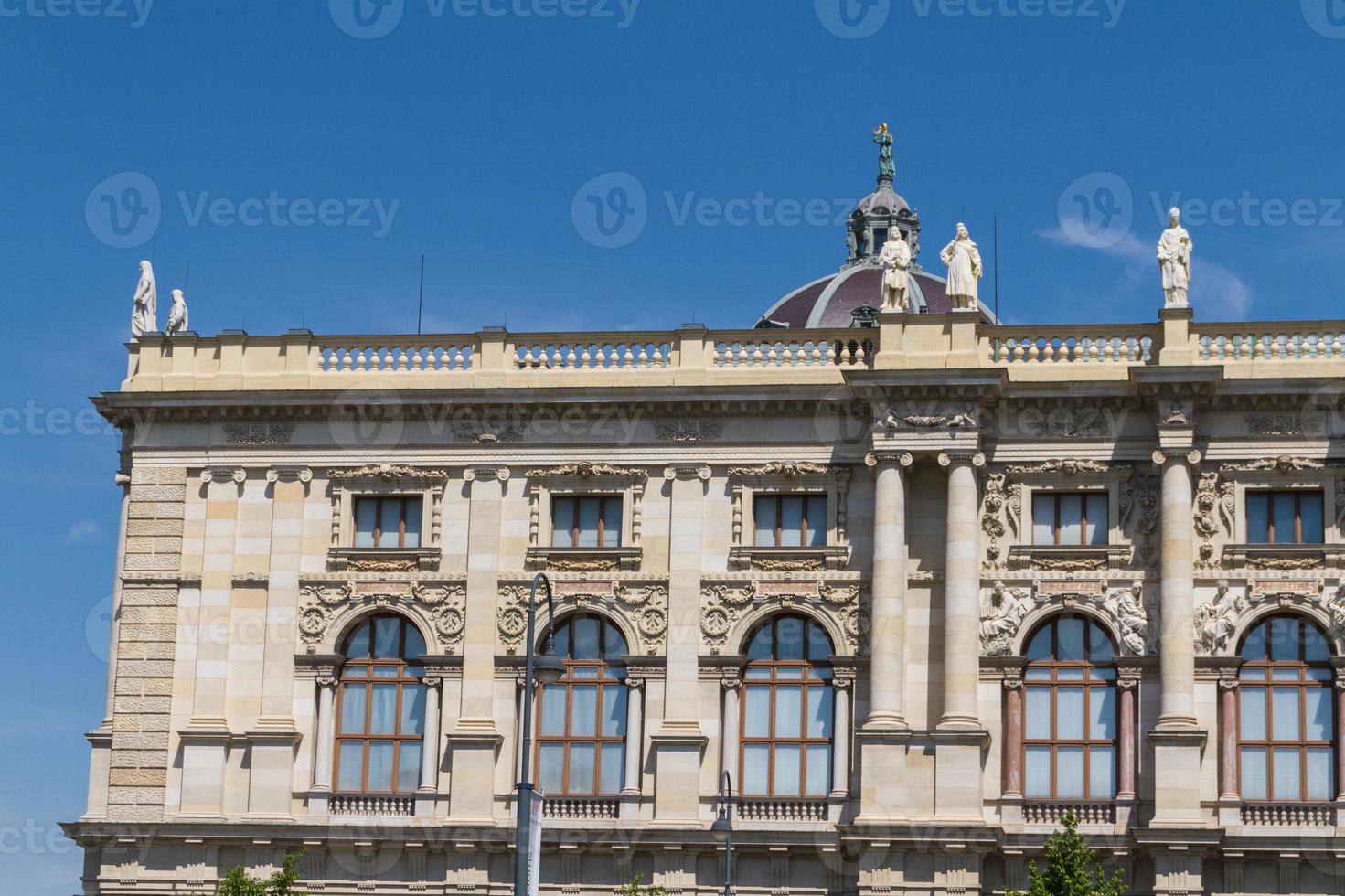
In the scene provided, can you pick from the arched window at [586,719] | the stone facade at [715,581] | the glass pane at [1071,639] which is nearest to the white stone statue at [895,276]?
the stone facade at [715,581]

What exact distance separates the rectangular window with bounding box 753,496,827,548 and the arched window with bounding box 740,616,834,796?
4.95 ft

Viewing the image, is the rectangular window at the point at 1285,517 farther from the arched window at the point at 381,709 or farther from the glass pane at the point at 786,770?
the arched window at the point at 381,709

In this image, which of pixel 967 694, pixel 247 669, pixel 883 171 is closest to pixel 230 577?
pixel 247 669

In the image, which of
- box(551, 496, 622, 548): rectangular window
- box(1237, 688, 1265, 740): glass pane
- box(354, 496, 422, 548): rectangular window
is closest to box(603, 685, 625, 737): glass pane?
box(551, 496, 622, 548): rectangular window

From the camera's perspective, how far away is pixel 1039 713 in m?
47.9

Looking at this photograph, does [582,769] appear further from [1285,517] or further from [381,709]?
[1285,517]

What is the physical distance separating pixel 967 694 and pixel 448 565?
10139 mm

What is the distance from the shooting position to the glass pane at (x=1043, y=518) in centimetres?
4866

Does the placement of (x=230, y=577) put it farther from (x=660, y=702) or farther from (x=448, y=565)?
(x=660, y=702)

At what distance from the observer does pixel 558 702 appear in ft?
162

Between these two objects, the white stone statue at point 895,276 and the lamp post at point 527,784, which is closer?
the lamp post at point 527,784

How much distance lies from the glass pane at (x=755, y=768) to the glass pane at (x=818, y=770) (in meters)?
0.77

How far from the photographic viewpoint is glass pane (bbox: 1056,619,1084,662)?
48.1m

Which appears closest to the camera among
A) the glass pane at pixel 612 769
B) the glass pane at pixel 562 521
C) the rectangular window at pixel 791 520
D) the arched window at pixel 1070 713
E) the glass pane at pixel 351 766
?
the arched window at pixel 1070 713
